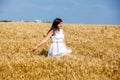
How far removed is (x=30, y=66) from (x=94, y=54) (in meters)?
4.63

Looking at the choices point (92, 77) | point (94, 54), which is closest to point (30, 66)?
point (92, 77)

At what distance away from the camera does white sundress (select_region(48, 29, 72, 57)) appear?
1173cm

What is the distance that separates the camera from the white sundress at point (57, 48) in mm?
11734

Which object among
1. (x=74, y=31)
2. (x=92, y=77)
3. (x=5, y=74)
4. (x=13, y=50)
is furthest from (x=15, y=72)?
(x=74, y=31)

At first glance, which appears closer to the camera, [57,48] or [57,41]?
[57,48]

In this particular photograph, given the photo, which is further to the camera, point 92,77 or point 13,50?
point 13,50

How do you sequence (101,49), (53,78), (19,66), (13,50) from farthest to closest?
(101,49) < (13,50) < (19,66) < (53,78)

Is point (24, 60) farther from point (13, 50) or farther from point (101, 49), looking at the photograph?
point (101, 49)

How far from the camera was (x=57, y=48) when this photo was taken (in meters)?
11.8

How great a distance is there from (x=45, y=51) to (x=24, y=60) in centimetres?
405

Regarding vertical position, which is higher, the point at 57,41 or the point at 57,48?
the point at 57,41

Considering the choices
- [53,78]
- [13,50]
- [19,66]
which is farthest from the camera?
[13,50]

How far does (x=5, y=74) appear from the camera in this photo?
7.68 m

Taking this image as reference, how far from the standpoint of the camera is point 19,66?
27.0 feet
